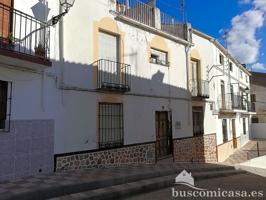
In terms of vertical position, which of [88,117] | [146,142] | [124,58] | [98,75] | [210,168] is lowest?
[210,168]

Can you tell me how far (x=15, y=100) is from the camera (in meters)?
7.74

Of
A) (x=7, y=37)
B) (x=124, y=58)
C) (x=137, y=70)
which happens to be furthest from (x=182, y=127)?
(x=7, y=37)

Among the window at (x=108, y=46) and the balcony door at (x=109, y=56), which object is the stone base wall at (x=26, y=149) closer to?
the balcony door at (x=109, y=56)

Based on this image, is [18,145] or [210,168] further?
[210,168]

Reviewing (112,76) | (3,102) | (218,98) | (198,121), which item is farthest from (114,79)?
(218,98)

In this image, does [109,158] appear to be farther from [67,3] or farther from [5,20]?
[5,20]

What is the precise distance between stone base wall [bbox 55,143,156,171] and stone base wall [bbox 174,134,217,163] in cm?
233

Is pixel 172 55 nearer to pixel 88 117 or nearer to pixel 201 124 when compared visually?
pixel 201 124

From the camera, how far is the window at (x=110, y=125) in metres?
10.4

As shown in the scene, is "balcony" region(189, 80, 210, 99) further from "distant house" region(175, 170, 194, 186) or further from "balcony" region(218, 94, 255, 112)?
"distant house" region(175, 170, 194, 186)

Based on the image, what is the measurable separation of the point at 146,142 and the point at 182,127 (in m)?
3.21

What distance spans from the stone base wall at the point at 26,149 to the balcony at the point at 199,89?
938 cm

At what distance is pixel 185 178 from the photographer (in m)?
9.54

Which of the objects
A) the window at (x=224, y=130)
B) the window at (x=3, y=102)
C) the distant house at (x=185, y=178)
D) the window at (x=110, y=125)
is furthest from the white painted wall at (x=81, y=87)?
the window at (x=224, y=130)
